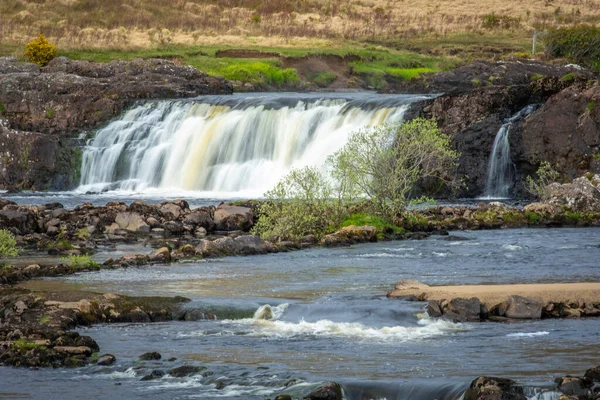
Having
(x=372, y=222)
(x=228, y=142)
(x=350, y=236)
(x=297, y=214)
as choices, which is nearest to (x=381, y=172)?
(x=372, y=222)

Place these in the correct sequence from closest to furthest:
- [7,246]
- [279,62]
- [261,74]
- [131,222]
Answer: [7,246]
[131,222]
[261,74]
[279,62]

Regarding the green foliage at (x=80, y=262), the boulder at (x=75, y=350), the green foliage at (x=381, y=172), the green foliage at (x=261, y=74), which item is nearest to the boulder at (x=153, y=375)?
the boulder at (x=75, y=350)

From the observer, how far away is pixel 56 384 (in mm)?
18859

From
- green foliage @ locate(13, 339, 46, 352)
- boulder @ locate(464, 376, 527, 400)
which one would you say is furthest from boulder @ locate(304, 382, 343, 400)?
green foliage @ locate(13, 339, 46, 352)

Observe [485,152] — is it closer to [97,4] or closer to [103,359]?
[103,359]

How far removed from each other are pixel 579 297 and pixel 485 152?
935 inches

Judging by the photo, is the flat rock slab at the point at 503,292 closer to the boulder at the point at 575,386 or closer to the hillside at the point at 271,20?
the boulder at the point at 575,386

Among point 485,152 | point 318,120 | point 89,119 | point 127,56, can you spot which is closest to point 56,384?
point 485,152

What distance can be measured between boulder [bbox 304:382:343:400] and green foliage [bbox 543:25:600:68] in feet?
188

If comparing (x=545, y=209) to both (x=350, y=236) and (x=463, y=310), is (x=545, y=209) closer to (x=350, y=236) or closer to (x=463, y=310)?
(x=350, y=236)

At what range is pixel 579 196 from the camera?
38844mm

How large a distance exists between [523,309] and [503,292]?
41.5 inches

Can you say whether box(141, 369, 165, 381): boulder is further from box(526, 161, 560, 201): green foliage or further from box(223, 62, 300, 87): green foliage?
box(223, 62, 300, 87): green foliage

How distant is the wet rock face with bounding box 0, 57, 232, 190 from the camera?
5612 centimetres
